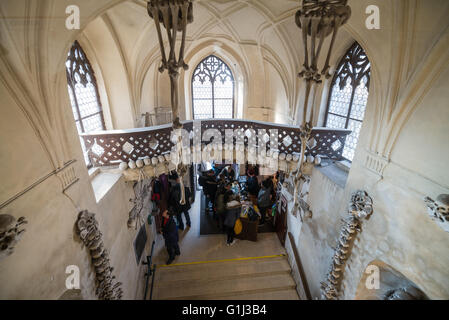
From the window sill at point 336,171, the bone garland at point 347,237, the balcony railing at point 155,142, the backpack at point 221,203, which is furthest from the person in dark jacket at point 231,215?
the bone garland at point 347,237

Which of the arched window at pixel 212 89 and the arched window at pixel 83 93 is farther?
the arched window at pixel 212 89

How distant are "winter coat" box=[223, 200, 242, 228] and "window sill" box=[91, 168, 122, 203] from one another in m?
3.58

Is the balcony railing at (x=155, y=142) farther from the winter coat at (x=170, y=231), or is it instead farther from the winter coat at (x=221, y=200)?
the winter coat at (x=221, y=200)

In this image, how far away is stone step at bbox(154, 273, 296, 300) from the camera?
17.9 ft

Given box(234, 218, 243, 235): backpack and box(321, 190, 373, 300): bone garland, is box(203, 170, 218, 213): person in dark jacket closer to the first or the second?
box(234, 218, 243, 235): backpack

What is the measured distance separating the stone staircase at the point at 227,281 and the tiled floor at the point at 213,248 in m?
0.28

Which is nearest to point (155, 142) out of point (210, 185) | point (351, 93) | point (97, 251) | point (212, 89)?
point (97, 251)

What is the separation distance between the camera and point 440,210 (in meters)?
2.30

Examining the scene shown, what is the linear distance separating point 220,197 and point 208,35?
231 inches

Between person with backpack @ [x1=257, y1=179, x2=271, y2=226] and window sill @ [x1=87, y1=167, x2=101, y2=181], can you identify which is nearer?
window sill @ [x1=87, y1=167, x2=101, y2=181]

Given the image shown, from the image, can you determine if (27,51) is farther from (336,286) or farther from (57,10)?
(336,286)

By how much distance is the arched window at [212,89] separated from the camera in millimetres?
9500

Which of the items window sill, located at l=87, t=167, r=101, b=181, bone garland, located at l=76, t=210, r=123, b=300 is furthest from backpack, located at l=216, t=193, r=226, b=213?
bone garland, located at l=76, t=210, r=123, b=300

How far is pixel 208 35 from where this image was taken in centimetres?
770
